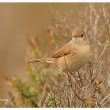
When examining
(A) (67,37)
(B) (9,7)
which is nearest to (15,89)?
(A) (67,37)

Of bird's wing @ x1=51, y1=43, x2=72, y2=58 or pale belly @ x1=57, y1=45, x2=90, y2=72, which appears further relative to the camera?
bird's wing @ x1=51, y1=43, x2=72, y2=58

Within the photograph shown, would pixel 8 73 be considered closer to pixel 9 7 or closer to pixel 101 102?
pixel 9 7

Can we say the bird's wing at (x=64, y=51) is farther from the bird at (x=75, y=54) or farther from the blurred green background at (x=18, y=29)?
the blurred green background at (x=18, y=29)

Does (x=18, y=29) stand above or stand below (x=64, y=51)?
below

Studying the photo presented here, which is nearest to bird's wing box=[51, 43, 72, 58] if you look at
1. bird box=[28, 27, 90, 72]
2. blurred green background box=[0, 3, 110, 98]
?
bird box=[28, 27, 90, 72]

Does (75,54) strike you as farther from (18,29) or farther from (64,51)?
(18,29)

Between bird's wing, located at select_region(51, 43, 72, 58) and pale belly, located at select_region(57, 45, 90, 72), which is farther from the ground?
bird's wing, located at select_region(51, 43, 72, 58)

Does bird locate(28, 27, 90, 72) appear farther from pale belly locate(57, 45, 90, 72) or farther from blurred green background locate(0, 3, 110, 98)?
blurred green background locate(0, 3, 110, 98)

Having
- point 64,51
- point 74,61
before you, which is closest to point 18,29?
point 64,51

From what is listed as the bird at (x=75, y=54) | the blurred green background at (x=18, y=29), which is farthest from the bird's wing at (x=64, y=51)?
the blurred green background at (x=18, y=29)

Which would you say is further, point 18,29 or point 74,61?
point 18,29
